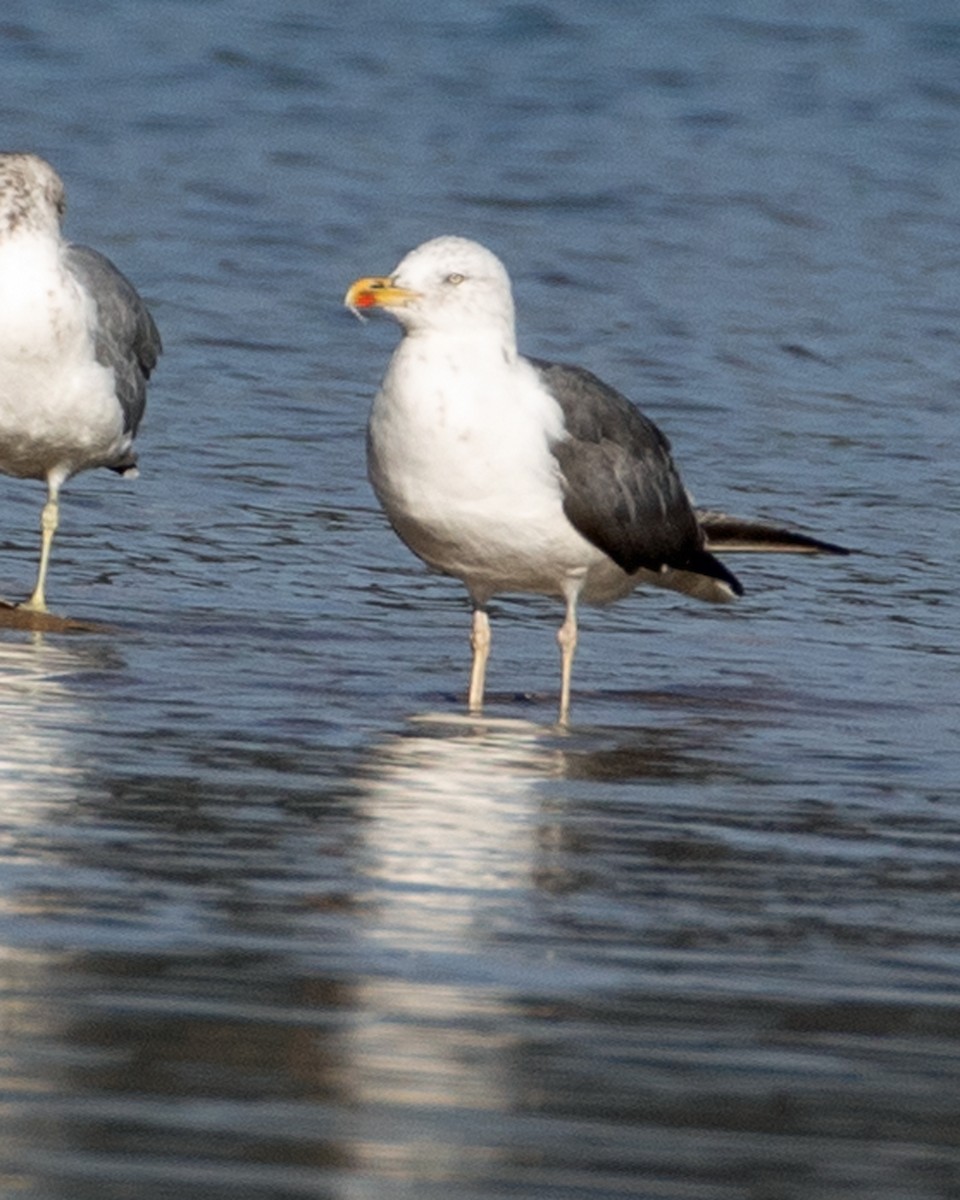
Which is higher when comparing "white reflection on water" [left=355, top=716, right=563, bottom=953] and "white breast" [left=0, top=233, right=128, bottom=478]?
"white breast" [left=0, top=233, right=128, bottom=478]

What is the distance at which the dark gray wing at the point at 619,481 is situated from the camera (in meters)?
7.81

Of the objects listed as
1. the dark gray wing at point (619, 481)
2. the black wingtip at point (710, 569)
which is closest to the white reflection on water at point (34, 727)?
the dark gray wing at point (619, 481)

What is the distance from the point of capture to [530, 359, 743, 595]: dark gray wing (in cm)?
781

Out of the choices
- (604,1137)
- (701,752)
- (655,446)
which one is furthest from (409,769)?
(604,1137)

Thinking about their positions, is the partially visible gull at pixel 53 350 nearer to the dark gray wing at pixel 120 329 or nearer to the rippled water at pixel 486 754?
the dark gray wing at pixel 120 329

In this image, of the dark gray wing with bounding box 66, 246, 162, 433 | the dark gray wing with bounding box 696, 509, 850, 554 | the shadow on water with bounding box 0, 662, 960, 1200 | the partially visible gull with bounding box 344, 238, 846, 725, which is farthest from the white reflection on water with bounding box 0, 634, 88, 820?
the dark gray wing with bounding box 696, 509, 850, 554

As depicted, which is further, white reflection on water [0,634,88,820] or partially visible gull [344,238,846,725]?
partially visible gull [344,238,846,725]

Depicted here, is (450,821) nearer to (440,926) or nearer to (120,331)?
(440,926)

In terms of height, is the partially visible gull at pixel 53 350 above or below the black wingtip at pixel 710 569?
above

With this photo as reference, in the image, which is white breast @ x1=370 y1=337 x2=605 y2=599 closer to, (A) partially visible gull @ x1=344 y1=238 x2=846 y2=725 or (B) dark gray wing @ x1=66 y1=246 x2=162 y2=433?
(A) partially visible gull @ x1=344 y1=238 x2=846 y2=725

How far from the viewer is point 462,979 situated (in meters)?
4.71

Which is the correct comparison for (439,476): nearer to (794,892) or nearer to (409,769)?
(409,769)

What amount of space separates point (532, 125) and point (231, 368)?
24.8ft

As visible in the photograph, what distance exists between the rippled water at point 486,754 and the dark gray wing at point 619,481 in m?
0.35
